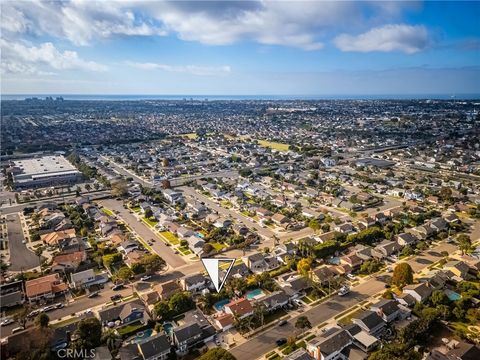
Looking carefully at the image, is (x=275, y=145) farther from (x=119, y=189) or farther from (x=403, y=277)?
(x=403, y=277)

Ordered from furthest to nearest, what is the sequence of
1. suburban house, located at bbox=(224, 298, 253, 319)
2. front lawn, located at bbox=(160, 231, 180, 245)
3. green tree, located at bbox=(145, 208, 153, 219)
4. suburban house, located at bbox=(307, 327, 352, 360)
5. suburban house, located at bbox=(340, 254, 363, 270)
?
green tree, located at bbox=(145, 208, 153, 219), front lawn, located at bbox=(160, 231, 180, 245), suburban house, located at bbox=(340, 254, 363, 270), suburban house, located at bbox=(224, 298, 253, 319), suburban house, located at bbox=(307, 327, 352, 360)

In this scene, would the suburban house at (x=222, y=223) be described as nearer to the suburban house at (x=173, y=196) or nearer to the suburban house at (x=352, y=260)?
the suburban house at (x=173, y=196)

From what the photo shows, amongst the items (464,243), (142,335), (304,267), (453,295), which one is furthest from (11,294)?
(464,243)

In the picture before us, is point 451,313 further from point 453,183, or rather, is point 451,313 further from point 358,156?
point 358,156

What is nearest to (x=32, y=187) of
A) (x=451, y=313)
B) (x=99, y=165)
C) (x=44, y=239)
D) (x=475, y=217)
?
(x=99, y=165)

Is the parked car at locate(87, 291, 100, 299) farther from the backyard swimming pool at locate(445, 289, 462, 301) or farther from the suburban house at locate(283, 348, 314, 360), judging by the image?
the backyard swimming pool at locate(445, 289, 462, 301)

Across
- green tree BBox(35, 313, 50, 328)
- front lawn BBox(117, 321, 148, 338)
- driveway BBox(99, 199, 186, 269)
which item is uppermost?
A: green tree BBox(35, 313, 50, 328)

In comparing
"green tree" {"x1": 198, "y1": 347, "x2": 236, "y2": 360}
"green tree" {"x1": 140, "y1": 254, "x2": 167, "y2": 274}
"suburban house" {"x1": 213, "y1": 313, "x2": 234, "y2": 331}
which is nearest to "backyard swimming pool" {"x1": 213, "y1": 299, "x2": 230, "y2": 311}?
"suburban house" {"x1": 213, "y1": 313, "x2": 234, "y2": 331}
